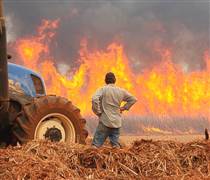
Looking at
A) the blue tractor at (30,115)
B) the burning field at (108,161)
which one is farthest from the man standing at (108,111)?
the burning field at (108,161)

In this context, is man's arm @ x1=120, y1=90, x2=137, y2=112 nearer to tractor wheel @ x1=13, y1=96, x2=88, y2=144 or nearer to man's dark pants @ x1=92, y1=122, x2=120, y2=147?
man's dark pants @ x1=92, y1=122, x2=120, y2=147

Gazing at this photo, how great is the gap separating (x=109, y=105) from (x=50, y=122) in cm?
162

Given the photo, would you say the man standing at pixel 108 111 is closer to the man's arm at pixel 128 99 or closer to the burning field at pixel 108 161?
the man's arm at pixel 128 99

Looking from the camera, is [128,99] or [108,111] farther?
[128,99]

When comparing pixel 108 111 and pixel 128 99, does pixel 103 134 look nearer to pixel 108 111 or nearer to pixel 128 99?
pixel 108 111

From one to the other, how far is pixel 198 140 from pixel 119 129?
2.13 m

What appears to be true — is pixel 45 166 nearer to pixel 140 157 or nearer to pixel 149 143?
pixel 140 157

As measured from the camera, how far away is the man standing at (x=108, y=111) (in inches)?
385

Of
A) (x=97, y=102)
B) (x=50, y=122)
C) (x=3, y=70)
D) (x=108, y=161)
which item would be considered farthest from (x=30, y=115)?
(x=108, y=161)

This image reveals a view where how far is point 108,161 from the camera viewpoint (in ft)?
23.1

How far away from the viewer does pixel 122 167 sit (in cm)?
695

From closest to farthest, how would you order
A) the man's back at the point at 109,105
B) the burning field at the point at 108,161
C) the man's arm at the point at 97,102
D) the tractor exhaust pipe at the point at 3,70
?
the burning field at the point at 108,161 → the tractor exhaust pipe at the point at 3,70 → the man's arm at the point at 97,102 → the man's back at the point at 109,105

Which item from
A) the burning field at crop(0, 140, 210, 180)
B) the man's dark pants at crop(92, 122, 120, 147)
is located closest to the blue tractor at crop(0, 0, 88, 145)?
the man's dark pants at crop(92, 122, 120, 147)

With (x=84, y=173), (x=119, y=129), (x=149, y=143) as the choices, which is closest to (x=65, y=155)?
(x=84, y=173)
